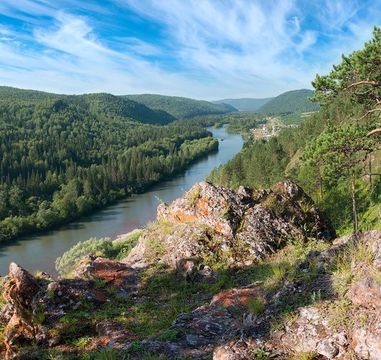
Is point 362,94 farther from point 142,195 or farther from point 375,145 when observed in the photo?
point 142,195

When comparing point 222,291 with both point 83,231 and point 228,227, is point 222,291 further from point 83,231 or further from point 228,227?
point 83,231

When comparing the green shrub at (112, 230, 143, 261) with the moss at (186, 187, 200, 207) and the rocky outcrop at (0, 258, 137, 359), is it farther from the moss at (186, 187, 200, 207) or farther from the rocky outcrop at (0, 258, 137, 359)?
the rocky outcrop at (0, 258, 137, 359)

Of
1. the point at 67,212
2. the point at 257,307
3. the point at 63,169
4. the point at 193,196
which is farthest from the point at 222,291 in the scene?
the point at 63,169

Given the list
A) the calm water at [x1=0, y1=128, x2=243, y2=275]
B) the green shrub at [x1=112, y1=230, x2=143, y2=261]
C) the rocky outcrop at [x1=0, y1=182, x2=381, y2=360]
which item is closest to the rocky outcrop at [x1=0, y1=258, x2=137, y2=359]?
the rocky outcrop at [x1=0, y1=182, x2=381, y2=360]

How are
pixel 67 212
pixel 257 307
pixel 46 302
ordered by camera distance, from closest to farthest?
pixel 257 307
pixel 46 302
pixel 67 212

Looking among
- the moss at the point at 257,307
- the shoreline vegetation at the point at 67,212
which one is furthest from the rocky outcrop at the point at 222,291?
the shoreline vegetation at the point at 67,212

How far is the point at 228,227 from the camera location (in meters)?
12.4

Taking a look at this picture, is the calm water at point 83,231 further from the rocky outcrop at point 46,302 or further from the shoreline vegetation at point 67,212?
the rocky outcrop at point 46,302

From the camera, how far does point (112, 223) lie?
8056cm

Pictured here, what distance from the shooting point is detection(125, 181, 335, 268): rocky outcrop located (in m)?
11.8

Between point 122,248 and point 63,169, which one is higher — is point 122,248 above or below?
above

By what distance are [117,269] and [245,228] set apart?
13.9 feet

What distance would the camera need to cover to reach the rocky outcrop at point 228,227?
11.8 meters

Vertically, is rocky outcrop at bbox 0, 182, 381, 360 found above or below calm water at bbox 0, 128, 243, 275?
above
